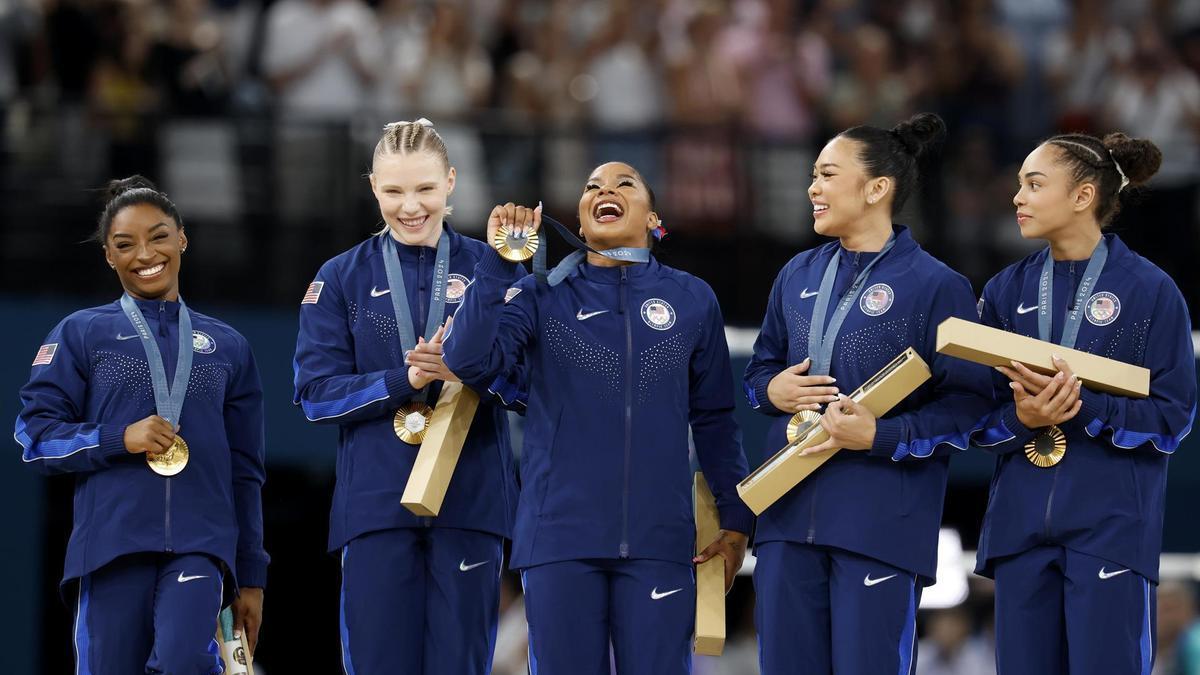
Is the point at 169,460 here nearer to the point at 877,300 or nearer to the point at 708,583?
the point at 708,583

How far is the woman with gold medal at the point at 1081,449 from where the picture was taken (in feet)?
18.3

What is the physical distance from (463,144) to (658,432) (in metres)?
4.28

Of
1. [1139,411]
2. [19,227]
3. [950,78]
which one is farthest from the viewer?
[950,78]

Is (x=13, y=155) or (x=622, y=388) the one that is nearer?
(x=622, y=388)

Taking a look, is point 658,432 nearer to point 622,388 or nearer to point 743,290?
point 622,388

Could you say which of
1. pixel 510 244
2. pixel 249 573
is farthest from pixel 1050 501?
pixel 249 573

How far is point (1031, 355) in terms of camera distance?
5555mm

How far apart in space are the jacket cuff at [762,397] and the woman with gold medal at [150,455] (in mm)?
1649

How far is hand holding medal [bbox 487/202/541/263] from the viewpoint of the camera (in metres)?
5.69

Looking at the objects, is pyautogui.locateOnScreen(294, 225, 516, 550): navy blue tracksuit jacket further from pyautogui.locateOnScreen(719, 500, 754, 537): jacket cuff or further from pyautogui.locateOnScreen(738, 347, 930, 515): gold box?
pyautogui.locateOnScreen(738, 347, 930, 515): gold box

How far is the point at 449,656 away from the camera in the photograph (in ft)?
18.9

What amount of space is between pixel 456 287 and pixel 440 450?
625 mm

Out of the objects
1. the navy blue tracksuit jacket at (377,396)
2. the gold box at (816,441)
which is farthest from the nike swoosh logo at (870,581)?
the navy blue tracksuit jacket at (377,396)

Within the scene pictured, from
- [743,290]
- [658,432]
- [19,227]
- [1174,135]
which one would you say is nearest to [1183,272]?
[1174,135]
